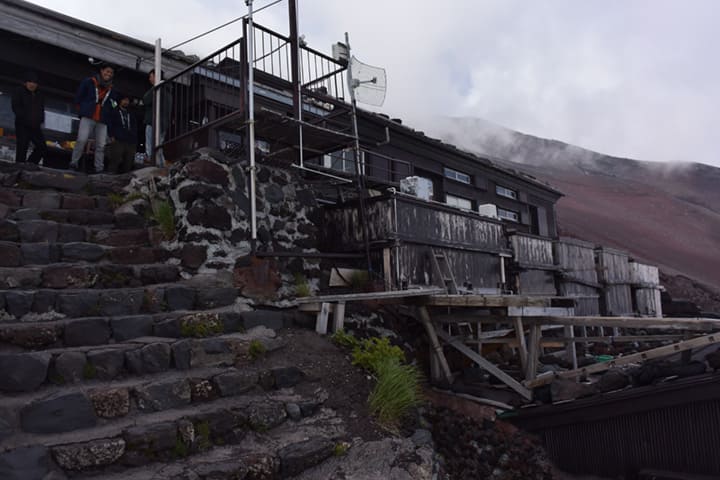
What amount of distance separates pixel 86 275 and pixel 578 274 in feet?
45.1

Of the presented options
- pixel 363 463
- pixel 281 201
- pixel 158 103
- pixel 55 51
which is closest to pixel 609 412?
pixel 363 463

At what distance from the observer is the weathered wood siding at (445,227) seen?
333 inches

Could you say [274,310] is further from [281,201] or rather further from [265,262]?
[281,201]

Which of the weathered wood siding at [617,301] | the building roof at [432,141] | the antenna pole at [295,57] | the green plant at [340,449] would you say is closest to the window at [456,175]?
the building roof at [432,141]

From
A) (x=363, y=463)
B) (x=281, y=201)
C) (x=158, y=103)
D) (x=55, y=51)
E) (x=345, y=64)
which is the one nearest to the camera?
(x=363, y=463)

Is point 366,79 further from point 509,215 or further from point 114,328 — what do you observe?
point 509,215

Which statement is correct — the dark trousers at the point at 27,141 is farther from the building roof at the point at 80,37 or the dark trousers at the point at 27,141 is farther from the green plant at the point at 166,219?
the green plant at the point at 166,219

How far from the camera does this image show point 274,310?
6.20 metres

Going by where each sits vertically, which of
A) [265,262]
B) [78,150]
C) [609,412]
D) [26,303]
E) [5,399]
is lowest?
[609,412]

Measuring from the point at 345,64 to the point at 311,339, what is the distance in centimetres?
512

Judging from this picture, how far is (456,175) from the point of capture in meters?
17.2

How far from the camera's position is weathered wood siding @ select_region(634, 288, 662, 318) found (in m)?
18.2

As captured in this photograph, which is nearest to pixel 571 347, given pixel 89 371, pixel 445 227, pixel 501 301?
pixel 501 301

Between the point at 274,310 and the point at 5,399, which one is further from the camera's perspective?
the point at 274,310
